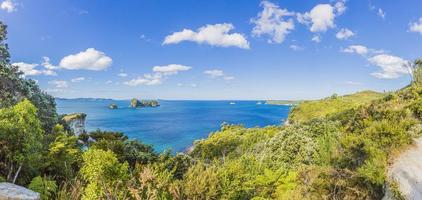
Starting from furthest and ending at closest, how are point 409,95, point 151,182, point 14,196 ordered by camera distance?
point 409,95 < point 151,182 < point 14,196

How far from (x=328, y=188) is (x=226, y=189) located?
3.82 meters

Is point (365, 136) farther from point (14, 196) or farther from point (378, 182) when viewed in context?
point (14, 196)

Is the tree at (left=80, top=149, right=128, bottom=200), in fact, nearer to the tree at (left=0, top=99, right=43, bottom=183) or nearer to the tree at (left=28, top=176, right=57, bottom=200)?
the tree at (left=28, top=176, right=57, bottom=200)

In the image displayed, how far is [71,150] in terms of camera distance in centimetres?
869

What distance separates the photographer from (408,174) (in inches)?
420

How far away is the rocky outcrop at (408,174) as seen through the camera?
9.62 meters

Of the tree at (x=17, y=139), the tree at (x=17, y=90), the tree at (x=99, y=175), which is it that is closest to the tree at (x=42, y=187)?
the tree at (x=17, y=139)

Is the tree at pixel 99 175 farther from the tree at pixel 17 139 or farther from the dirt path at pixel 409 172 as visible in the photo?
the dirt path at pixel 409 172

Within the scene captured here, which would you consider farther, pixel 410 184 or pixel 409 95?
pixel 409 95

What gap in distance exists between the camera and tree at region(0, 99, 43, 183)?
702cm

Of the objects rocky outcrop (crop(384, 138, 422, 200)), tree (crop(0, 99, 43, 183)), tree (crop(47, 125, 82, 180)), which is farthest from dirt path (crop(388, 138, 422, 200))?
tree (crop(0, 99, 43, 183))

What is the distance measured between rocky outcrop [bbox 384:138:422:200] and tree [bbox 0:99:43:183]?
380 inches

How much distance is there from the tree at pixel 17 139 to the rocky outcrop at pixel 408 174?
966 centimetres

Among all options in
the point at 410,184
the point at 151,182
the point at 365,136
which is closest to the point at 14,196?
the point at 151,182
